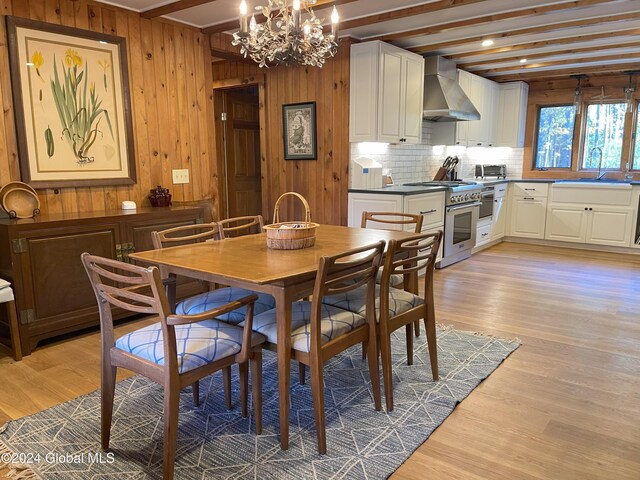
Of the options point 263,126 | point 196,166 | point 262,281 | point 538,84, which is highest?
point 538,84

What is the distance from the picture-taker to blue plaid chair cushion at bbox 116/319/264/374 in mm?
1788

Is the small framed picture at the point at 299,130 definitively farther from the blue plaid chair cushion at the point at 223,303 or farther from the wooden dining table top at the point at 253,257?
the blue plaid chair cushion at the point at 223,303

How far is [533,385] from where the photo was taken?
102 inches

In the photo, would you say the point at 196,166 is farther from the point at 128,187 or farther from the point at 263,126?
the point at 263,126

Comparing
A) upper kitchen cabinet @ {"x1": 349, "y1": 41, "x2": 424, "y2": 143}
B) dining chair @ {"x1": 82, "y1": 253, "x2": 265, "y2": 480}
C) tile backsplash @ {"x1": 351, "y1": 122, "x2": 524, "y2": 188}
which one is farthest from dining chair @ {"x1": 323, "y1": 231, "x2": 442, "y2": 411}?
tile backsplash @ {"x1": 351, "y1": 122, "x2": 524, "y2": 188}

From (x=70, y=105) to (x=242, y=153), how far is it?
287 cm

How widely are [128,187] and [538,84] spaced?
614cm

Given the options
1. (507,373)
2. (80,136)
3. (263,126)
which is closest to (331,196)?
(263,126)

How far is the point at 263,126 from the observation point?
5391 mm

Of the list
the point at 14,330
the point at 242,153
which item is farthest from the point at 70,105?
the point at 242,153

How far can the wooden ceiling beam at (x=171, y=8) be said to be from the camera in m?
3.47

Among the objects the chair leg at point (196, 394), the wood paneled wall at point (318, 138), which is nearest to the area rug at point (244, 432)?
the chair leg at point (196, 394)

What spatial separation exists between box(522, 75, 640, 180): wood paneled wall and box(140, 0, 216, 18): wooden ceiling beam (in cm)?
552

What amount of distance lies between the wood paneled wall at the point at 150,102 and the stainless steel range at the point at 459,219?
2542mm
